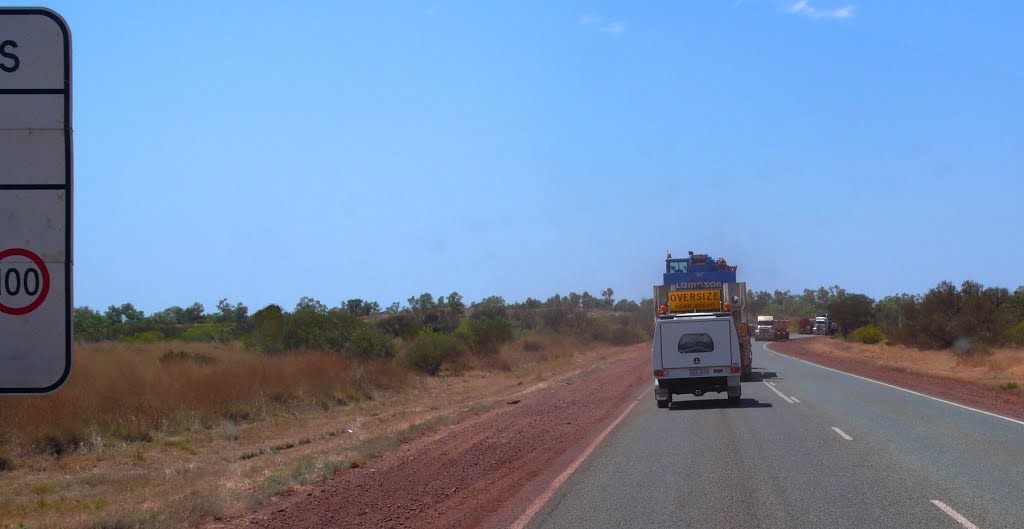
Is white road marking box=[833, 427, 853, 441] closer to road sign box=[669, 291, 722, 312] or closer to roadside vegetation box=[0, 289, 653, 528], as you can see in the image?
roadside vegetation box=[0, 289, 653, 528]

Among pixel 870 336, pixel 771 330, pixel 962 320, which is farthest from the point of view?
pixel 771 330

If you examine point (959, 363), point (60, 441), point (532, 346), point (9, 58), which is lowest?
point (959, 363)

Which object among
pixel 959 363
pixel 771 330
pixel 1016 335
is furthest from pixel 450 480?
pixel 771 330

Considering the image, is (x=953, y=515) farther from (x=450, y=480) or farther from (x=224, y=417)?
(x=224, y=417)

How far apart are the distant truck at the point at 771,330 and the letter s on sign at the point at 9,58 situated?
106 meters

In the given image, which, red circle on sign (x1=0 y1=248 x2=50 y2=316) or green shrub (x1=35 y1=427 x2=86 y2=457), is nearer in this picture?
red circle on sign (x1=0 y1=248 x2=50 y2=316)

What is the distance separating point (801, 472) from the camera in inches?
507

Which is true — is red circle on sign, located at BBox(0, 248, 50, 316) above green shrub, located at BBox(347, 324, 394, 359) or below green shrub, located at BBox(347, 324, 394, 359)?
above

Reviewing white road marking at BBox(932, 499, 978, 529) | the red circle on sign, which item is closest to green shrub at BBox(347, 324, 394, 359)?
white road marking at BBox(932, 499, 978, 529)

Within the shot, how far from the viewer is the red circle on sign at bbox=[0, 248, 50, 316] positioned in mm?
3158

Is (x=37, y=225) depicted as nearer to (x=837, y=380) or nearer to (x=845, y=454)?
(x=845, y=454)

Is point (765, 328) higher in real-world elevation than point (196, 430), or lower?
higher

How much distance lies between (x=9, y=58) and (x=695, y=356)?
902 inches

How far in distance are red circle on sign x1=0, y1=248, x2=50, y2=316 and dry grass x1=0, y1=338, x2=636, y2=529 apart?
25.5 ft
